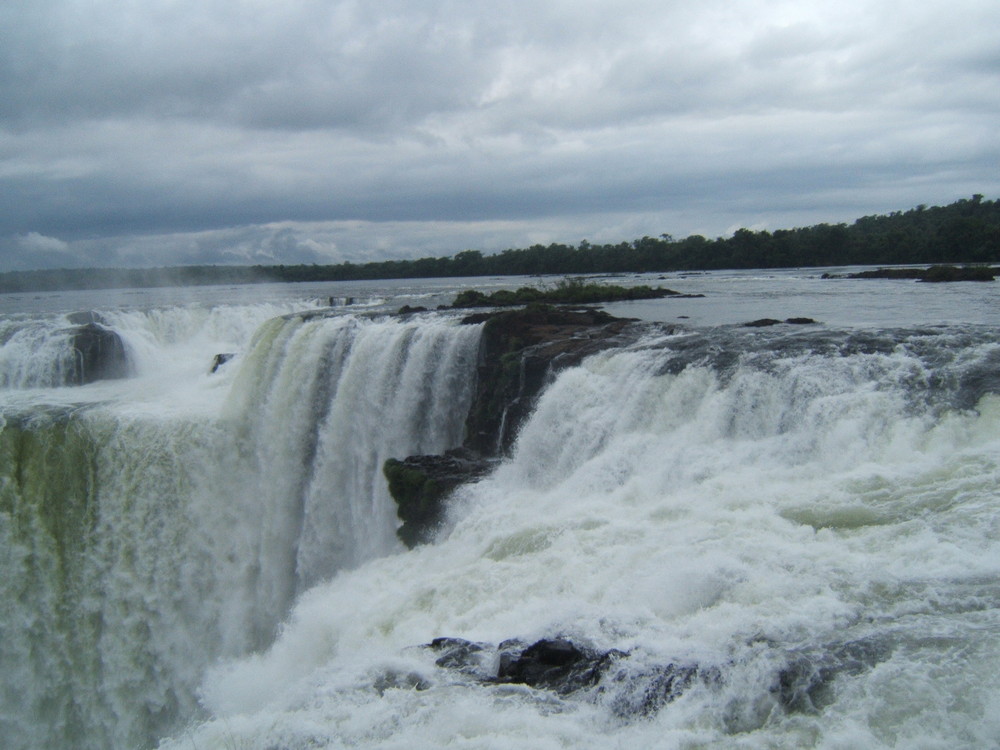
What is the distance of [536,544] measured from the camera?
8.68m

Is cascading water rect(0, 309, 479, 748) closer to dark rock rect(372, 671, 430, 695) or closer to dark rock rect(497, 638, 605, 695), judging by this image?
dark rock rect(372, 671, 430, 695)

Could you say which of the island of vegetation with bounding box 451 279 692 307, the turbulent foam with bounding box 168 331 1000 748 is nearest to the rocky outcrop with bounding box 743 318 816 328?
the turbulent foam with bounding box 168 331 1000 748

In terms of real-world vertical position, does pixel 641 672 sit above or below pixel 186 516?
above

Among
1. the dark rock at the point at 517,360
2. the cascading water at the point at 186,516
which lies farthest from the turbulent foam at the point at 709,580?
the cascading water at the point at 186,516

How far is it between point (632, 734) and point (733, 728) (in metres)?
0.63

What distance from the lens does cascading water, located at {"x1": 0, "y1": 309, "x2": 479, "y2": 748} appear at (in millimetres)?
13820

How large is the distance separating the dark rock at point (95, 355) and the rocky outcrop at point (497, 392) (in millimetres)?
13019

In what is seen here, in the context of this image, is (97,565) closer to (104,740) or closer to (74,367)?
(104,740)

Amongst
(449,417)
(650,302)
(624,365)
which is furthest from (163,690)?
(650,302)

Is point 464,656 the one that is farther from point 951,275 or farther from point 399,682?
point 951,275

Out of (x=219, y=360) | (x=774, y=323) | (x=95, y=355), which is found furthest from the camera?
(x=95, y=355)

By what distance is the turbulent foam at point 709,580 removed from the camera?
4.89 metres

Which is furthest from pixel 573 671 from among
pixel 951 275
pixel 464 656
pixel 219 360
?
pixel 951 275

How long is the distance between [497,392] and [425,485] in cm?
330
